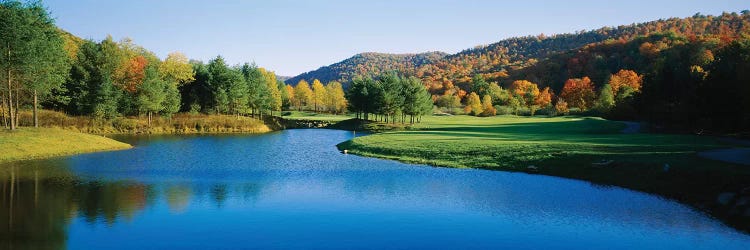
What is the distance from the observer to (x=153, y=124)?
75812mm

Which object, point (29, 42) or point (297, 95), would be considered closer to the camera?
point (29, 42)

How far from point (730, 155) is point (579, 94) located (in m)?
120

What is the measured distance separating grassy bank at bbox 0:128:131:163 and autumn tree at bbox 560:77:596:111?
11592 centimetres

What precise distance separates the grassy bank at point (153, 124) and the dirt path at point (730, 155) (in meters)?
62.5

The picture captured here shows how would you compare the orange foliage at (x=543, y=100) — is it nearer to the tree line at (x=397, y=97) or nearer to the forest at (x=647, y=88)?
the forest at (x=647, y=88)

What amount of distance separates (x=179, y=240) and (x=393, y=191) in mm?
12713

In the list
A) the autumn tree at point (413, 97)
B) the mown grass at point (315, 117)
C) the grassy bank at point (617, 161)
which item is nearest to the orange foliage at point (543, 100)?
the mown grass at point (315, 117)

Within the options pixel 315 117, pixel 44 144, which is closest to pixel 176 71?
pixel 315 117

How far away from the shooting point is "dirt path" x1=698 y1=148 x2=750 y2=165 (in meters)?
29.3

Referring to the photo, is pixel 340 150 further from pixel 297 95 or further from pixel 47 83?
pixel 297 95

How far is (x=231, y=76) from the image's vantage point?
87.3 meters

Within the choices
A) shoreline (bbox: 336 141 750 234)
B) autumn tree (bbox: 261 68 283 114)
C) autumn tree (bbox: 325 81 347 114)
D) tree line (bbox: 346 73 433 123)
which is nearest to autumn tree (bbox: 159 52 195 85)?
autumn tree (bbox: 261 68 283 114)

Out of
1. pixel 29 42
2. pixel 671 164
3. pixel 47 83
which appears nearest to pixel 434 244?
pixel 671 164

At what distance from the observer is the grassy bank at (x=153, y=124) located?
66.8 metres
